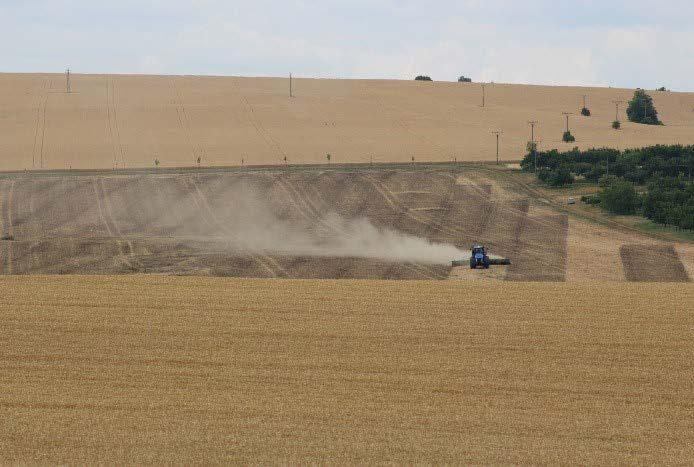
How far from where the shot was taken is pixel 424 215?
294ft

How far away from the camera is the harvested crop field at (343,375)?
84.8 feet

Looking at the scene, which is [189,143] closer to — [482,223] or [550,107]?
[482,223]

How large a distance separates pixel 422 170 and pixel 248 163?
2212 centimetres

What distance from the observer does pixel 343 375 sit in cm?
3228

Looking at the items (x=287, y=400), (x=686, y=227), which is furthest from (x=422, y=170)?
(x=287, y=400)

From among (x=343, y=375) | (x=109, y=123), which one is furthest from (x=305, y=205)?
(x=109, y=123)

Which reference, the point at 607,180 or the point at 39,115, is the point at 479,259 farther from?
the point at 39,115

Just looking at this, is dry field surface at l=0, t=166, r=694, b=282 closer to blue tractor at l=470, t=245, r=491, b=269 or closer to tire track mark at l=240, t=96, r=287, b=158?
blue tractor at l=470, t=245, r=491, b=269

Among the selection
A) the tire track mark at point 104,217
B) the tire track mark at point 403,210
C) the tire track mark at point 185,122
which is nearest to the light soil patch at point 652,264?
the tire track mark at point 403,210

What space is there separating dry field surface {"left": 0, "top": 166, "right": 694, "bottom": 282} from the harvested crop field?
17.2m

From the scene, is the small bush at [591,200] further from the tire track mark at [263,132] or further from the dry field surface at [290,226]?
the tire track mark at [263,132]

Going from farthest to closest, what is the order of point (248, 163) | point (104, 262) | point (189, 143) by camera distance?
point (189, 143) → point (248, 163) → point (104, 262)

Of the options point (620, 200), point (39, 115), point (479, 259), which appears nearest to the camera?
point (479, 259)

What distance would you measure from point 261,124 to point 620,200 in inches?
2929
